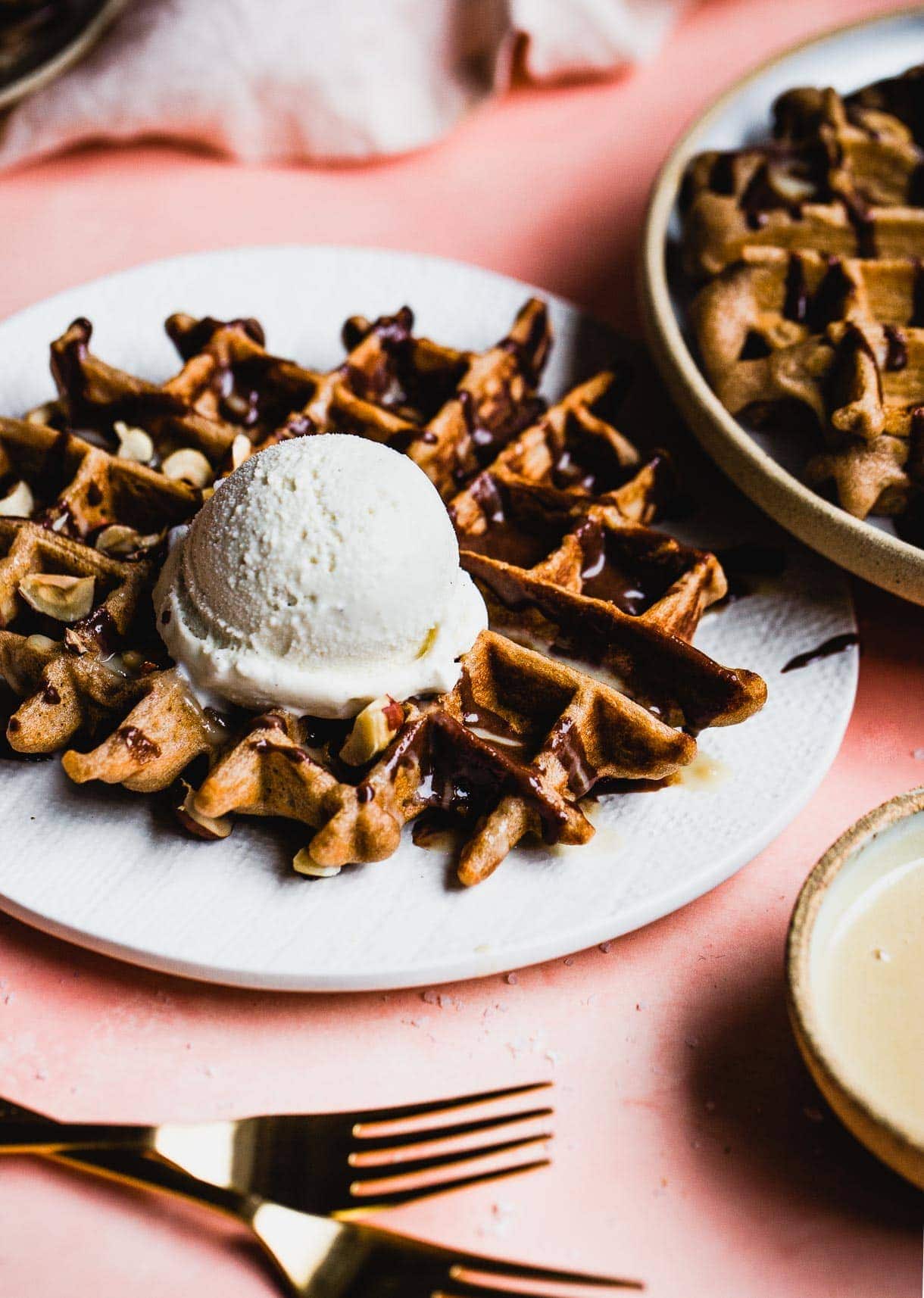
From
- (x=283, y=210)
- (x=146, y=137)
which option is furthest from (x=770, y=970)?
(x=146, y=137)

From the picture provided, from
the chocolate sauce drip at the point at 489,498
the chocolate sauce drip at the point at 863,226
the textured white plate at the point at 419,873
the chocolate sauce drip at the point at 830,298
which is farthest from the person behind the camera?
the chocolate sauce drip at the point at 863,226

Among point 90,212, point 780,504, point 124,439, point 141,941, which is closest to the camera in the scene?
point 141,941

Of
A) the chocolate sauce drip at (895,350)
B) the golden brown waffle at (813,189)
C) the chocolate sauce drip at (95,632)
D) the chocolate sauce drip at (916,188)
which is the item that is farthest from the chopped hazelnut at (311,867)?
the chocolate sauce drip at (916,188)

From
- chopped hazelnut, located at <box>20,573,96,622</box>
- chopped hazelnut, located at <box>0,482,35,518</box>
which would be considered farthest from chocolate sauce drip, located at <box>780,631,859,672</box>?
chopped hazelnut, located at <box>0,482,35,518</box>

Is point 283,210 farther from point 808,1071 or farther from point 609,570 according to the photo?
point 808,1071

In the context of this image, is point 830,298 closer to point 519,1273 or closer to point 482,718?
point 482,718

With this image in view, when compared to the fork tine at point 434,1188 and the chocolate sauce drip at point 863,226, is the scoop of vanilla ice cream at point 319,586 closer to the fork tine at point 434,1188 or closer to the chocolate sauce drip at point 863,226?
the fork tine at point 434,1188
